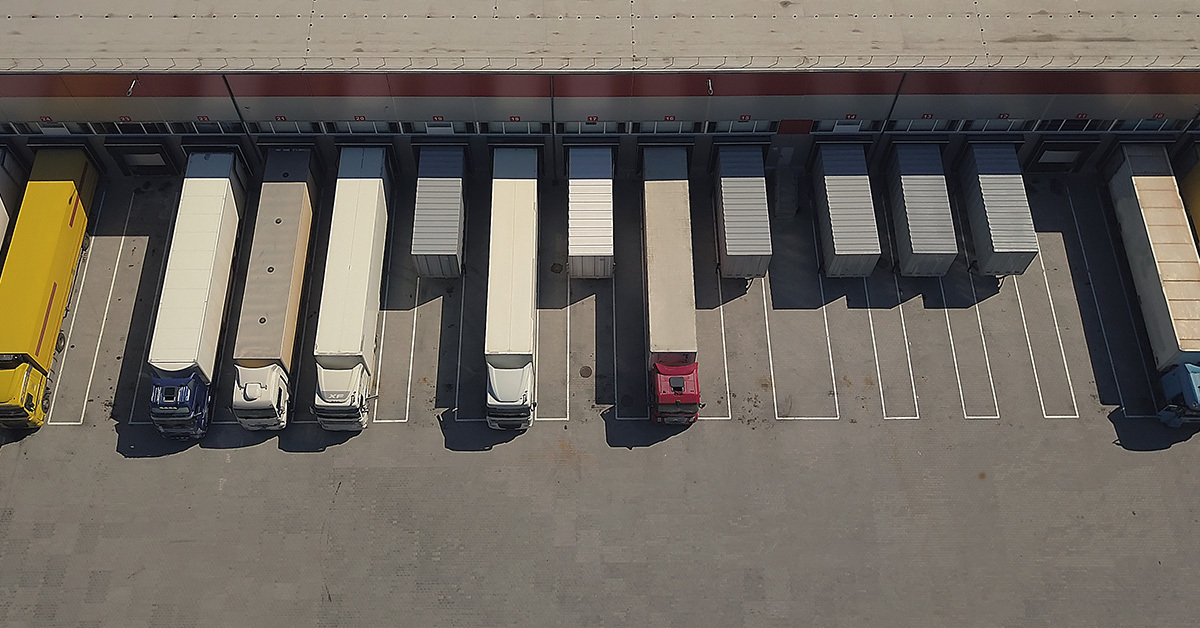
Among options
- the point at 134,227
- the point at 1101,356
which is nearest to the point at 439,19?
the point at 134,227

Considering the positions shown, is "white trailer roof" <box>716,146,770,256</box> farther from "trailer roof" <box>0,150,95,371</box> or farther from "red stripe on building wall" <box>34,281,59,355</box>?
"trailer roof" <box>0,150,95,371</box>

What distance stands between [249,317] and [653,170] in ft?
87.2

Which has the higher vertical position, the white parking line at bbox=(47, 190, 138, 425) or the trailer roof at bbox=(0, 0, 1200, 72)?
the trailer roof at bbox=(0, 0, 1200, 72)

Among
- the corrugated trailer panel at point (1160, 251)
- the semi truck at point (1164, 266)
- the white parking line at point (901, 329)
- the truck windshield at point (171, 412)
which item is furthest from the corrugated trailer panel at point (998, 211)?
the truck windshield at point (171, 412)

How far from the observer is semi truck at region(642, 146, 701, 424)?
4734cm

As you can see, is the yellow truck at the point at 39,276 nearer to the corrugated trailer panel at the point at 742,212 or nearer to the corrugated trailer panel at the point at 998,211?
the corrugated trailer panel at the point at 742,212

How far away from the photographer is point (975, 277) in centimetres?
5388

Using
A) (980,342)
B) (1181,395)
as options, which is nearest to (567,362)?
(980,342)

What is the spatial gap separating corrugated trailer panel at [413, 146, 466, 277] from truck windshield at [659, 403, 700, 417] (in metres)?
16.1

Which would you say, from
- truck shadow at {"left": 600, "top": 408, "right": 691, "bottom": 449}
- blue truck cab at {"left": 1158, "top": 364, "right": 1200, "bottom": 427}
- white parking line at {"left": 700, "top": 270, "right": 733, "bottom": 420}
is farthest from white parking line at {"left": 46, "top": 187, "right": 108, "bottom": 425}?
blue truck cab at {"left": 1158, "top": 364, "right": 1200, "bottom": 427}

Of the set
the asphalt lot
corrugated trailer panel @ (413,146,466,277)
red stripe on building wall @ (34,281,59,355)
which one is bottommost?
the asphalt lot

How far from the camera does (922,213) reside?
52.4m

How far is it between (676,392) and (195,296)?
28.8 metres

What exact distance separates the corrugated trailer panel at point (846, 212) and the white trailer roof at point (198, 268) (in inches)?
1506
